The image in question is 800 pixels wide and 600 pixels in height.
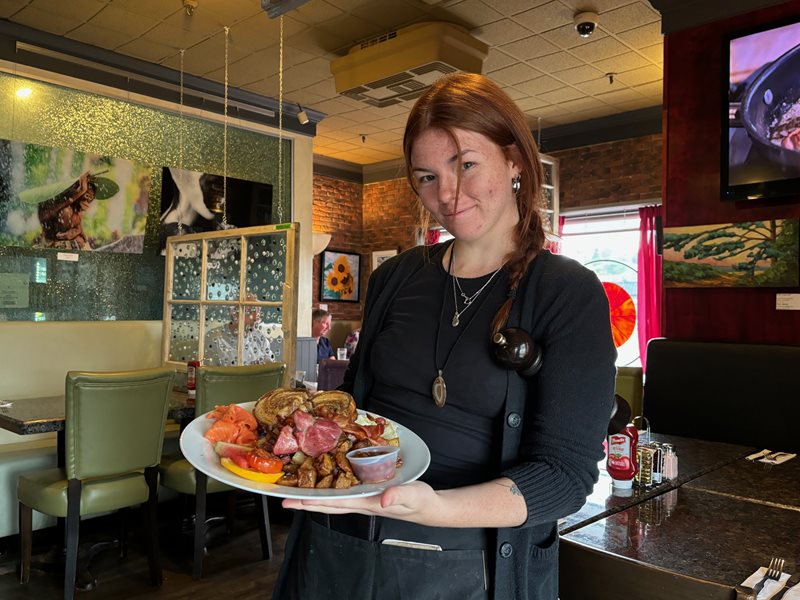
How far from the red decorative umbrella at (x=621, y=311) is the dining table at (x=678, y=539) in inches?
128

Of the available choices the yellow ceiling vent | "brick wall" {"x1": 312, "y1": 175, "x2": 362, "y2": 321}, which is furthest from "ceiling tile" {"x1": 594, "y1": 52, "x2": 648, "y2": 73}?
"brick wall" {"x1": 312, "y1": 175, "x2": 362, "y2": 321}

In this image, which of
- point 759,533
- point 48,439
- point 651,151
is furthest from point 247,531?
point 651,151

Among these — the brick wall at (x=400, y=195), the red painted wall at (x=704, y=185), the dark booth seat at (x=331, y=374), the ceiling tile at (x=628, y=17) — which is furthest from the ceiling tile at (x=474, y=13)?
the brick wall at (x=400, y=195)

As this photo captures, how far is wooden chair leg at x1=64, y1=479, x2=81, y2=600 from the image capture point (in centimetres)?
296

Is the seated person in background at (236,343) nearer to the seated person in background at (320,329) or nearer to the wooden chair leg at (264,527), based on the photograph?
the wooden chair leg at (264,527)

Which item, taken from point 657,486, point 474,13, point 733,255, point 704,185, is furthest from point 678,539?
point 474,13

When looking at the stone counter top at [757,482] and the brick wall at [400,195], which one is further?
the brick wall at [400,195]

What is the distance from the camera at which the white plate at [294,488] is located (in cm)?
84

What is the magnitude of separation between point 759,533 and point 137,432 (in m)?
2.75

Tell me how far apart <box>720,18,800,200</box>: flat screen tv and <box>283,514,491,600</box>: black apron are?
3.14 meters

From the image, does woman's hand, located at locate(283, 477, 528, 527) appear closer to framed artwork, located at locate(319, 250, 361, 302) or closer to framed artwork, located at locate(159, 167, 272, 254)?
framed artwork, located at locate(159, 167, 272, 254)

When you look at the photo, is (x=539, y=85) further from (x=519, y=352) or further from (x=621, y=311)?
(x=519, y=352)

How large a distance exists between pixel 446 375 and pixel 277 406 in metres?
0.31

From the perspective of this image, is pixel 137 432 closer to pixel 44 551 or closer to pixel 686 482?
pixel 44 551
